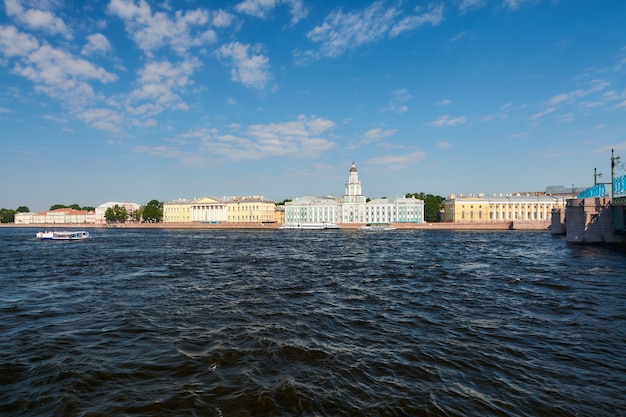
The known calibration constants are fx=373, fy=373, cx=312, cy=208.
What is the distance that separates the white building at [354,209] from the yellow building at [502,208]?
8.74m

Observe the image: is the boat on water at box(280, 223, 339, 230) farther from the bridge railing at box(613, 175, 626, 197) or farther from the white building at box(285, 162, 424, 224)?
the bridge railing at box(613, 175, 626, 197)

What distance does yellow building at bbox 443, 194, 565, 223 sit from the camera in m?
79.4

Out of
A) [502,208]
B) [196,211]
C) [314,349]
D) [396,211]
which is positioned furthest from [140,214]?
[314,349]

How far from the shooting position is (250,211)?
95.7 m

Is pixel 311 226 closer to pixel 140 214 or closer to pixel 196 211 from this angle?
pixel 196 211

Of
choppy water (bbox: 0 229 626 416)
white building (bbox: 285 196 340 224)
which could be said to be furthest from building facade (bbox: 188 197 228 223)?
choppy water (bbox: 0 229 626 416)

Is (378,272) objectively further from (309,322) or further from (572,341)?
(572,341)

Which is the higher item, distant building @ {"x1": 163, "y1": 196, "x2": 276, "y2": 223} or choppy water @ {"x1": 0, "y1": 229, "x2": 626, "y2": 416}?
distant building @ {"x1": 163, "y1": 196, "x2": 276, "y2": 223}

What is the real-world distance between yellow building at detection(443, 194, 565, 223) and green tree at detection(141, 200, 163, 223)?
78.1 meters

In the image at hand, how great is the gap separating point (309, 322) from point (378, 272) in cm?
872

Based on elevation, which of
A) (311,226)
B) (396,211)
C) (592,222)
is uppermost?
(396,211)

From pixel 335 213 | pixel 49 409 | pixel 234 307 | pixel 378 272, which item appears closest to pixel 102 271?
pixel 234 307

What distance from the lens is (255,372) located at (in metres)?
5.52

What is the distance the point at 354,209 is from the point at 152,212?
186ft
